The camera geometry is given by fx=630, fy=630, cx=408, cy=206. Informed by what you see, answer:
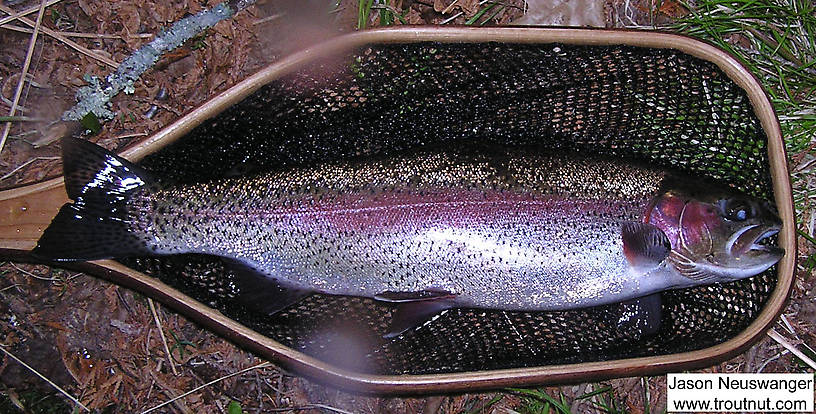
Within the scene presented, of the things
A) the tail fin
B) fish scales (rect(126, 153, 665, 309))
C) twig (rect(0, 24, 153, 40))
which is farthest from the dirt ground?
fish scales (rect(126, 153, 665, 309))

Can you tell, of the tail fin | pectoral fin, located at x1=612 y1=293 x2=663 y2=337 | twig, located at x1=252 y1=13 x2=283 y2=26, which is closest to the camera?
the tail fin

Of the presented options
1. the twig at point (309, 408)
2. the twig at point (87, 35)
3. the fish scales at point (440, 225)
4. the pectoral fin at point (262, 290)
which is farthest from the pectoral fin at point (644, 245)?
the twig at point (87, 35)

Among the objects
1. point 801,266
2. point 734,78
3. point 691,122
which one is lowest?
point 801,266

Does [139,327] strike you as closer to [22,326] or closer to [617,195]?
[22,326]

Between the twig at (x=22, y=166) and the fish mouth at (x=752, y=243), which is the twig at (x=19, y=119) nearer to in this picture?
the twig at (x=22, y=166)

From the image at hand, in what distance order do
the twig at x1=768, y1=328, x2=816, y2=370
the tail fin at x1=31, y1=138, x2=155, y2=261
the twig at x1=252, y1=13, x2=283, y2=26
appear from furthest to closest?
the twig at x1=252, y1=13, x2=283, y2=26, the twig at x1=768, y1=328, x2=816, y2=370, the tail fin at x1=31, y1=138, x2=155, y2=261

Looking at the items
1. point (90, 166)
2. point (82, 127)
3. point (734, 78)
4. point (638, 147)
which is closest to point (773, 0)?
point (734, 78)

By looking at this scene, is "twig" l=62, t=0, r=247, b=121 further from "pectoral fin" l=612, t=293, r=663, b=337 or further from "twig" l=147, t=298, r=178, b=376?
"pectoral fin" l=612, t=293, r=663, b=337

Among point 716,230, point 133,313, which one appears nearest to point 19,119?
point 133,313
